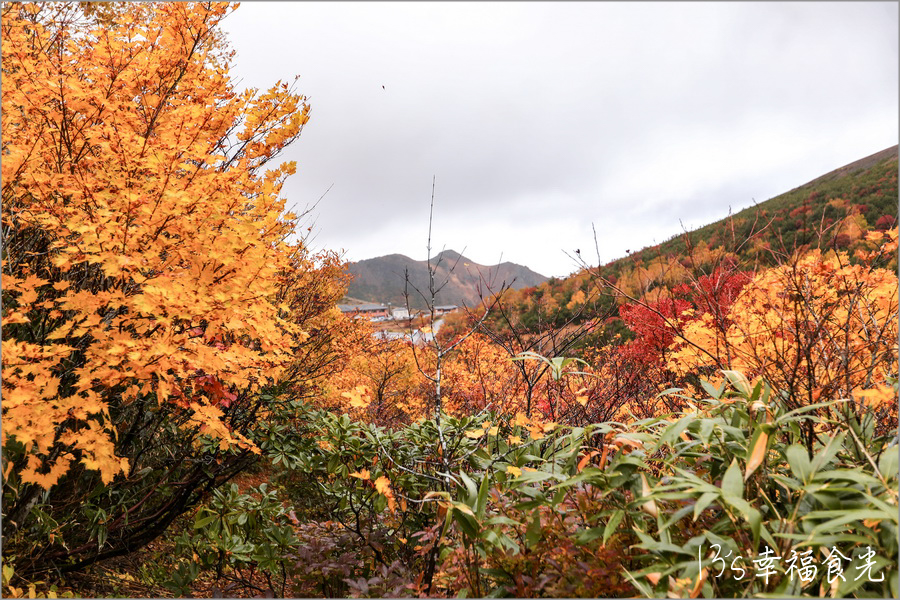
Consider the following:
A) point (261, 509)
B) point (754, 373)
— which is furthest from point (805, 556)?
point (261, 509)

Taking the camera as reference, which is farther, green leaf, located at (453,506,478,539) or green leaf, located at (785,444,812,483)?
green leaf, located at (453,506,478,539)

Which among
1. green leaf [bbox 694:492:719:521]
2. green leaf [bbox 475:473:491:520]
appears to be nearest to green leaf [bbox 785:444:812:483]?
green leaf [bbox 694:492:719:521]

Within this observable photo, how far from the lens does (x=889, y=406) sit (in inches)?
107

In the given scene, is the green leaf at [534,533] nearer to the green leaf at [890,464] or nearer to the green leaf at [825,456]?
the green leaf at [825,456]

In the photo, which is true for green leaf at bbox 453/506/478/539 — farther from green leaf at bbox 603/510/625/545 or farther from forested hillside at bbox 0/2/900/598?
green leaf at bbox 603/510/625/545

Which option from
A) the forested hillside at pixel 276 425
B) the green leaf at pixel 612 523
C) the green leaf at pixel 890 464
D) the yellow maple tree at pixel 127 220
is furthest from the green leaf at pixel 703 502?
the yellow maple tree at pixel 127 220

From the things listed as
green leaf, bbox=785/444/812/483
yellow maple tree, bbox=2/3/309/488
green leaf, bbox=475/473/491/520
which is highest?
yellow maple tree, bbox=2/3/309/488

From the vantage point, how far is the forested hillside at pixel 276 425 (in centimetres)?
175

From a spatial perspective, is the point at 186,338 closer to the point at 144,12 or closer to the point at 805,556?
the point at 805,556

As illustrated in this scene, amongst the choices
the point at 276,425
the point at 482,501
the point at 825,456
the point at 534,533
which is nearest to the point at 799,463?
the point at 825,456

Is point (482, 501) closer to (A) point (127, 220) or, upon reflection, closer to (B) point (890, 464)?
(B) point (890, 464)

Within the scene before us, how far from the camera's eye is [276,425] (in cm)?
425

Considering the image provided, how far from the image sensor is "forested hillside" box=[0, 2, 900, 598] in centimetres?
175

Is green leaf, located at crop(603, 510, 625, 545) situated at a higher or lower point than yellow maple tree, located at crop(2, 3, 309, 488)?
lower
